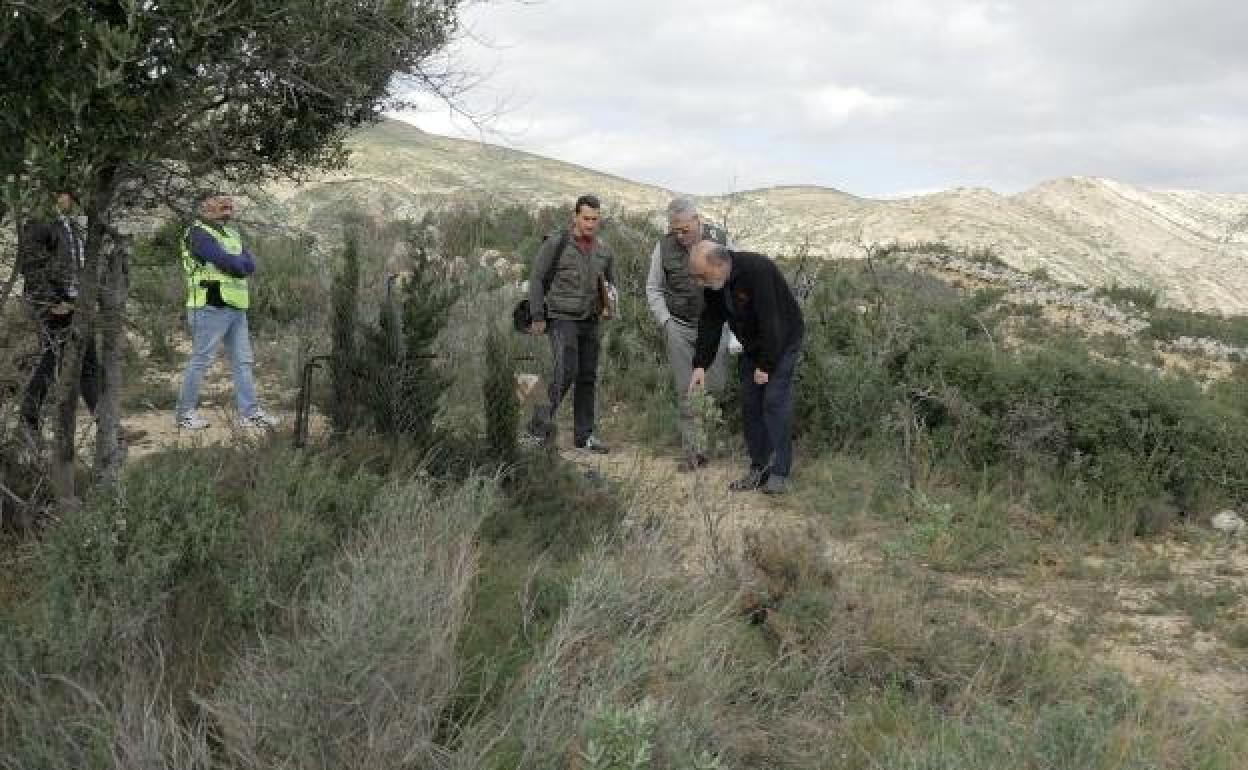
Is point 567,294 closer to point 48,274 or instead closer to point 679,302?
point 679,302

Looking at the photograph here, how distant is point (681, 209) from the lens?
264 inches

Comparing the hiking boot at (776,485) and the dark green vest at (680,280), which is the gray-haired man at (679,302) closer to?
the dark green vest at (680,280)

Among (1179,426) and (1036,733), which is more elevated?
(1179,426)

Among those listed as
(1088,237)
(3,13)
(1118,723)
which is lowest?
(1118,723)

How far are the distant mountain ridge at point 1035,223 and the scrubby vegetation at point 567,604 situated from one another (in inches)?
624

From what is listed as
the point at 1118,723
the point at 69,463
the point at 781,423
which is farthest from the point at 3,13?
the point at 781,423

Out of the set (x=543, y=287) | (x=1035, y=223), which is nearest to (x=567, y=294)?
(x=543, y=287)

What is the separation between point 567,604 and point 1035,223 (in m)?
34.9

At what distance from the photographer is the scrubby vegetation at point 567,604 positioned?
2738 millimetres

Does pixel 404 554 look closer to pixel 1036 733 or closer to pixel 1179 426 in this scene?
pixel 1036 733

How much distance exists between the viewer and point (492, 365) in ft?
19.6

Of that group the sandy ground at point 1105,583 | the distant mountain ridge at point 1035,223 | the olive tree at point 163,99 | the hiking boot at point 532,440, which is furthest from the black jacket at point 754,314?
the distant mountain ridge at point 1035,223

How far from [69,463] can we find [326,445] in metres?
1.51

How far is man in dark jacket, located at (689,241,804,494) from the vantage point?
644cm
